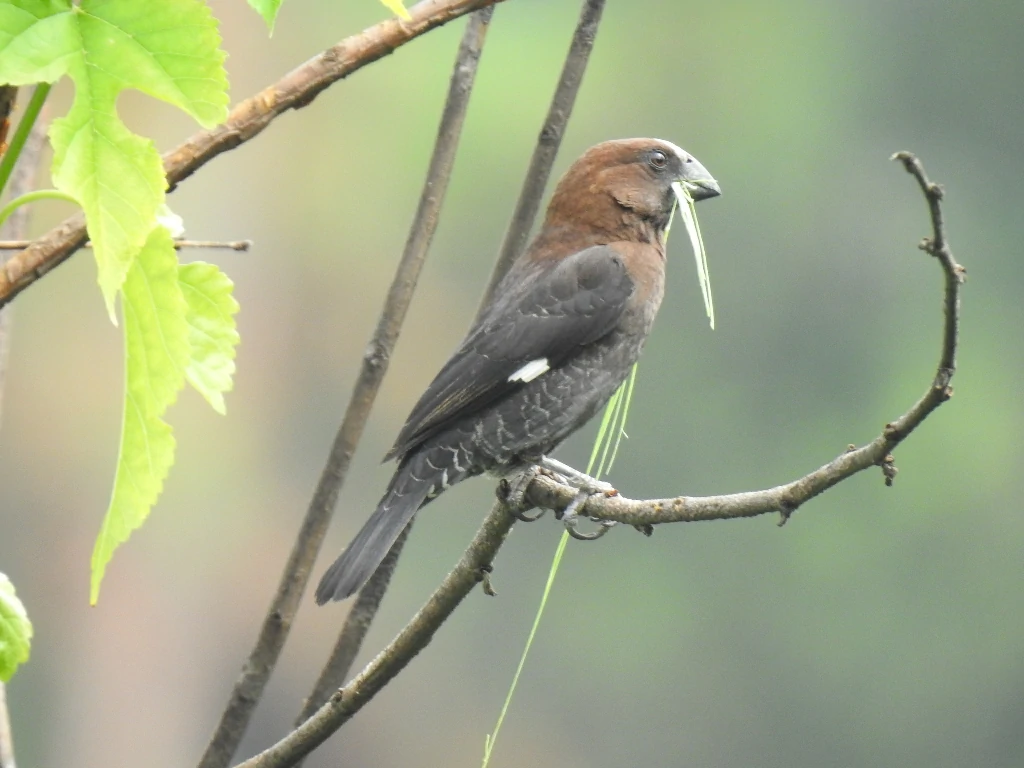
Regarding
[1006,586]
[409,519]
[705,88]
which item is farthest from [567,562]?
[409,519]

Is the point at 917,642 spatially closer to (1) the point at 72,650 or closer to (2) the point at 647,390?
(2) the point at 647,390

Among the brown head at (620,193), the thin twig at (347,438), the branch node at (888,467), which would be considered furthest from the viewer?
the brown head at (620,193)

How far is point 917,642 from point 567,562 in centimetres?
137

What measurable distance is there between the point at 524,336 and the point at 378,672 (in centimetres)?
92

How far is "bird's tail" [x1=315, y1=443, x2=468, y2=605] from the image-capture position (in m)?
1.54

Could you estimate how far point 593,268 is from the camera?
1.85 meters

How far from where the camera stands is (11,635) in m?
0.62

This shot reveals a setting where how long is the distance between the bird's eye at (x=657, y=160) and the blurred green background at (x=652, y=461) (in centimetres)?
242

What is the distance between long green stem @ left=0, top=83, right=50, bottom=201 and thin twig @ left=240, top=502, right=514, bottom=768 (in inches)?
20.5

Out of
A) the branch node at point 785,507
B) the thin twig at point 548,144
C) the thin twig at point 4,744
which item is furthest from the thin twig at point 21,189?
the branch node at point 785,507

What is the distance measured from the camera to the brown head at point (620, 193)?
1.98m

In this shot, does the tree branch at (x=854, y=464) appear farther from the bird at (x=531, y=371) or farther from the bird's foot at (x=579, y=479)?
the bird at (x=531, y=371)

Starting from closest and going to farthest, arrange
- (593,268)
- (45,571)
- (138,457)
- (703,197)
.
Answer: (138,457) < (593,268) < (703,197) < (45,571)

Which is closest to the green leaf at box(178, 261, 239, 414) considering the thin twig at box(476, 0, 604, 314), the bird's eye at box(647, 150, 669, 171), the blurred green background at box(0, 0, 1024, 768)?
the thin twig at box(476, 0, 604, 314)
